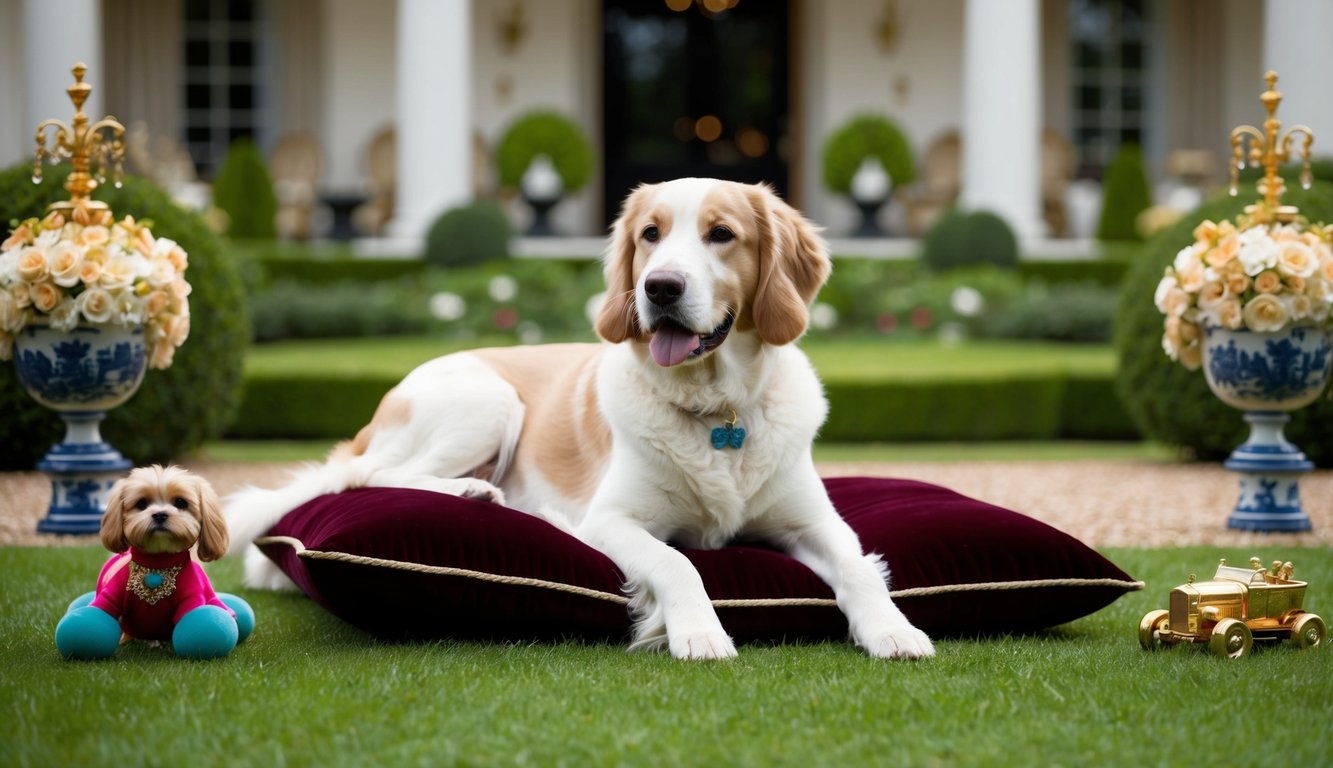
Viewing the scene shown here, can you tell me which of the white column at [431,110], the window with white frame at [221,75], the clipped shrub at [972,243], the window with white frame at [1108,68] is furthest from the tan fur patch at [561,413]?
the window with white frame at [1108,68]

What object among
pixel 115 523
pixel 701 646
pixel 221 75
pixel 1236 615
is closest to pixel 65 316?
pixel 115 523

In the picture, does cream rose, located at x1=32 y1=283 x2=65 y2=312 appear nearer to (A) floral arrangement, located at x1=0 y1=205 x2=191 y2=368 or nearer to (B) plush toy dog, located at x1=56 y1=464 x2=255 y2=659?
(A) floral arrangement, located at x1=0 y1=205 x2=191 y2=368

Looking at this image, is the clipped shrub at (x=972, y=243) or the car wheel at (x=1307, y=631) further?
the clipped shrub at (x=972, y=243)

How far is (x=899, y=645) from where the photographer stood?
3.27 m

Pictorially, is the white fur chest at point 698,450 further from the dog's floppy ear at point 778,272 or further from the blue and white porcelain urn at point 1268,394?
the blue and white porcelain urn at point 1268,394

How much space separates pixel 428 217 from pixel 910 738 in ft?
39.7

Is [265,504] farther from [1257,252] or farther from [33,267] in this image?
[1257,252]

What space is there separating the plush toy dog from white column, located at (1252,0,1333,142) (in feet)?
41.9

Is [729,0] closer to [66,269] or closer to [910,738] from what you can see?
[66,269]

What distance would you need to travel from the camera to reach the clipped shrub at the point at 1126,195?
1497cm

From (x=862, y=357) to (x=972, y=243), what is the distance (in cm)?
349

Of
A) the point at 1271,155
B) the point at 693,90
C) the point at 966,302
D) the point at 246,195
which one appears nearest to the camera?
the point at 1271,155

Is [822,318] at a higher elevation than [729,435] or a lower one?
lower

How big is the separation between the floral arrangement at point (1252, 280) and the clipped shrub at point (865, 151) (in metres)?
11.3
